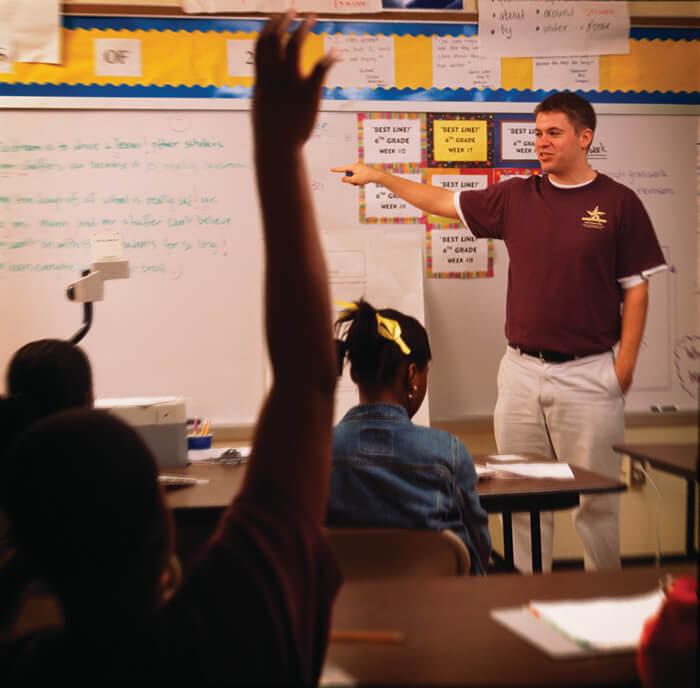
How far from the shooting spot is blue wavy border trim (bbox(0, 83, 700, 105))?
3.69m

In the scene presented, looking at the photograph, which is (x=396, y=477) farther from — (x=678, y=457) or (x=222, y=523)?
(x=222, y=523)

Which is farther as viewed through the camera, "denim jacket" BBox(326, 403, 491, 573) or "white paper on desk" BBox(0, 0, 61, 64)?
"white paper on desk" BBox(0, 0, 61, 64)

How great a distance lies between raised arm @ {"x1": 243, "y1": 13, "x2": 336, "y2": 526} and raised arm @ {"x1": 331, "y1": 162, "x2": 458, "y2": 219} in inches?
115

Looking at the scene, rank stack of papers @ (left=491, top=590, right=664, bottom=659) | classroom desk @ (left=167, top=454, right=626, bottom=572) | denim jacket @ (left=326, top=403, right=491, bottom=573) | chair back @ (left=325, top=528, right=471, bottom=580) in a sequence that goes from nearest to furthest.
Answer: stack of papers @ (left=491, top=590, right=664, bottom=659) < chair back @ (left=325, top=528, right=471, bottom=580) < denim jacket @ (left=326, top=403, right=491, bottom=573) < classroom desk @ (left=167, top=454, right=626, bottom=572)

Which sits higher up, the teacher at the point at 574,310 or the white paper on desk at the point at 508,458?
the teacher at the point at 574,310

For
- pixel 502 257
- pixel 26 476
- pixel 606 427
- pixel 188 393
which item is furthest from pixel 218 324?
pixel 26 476

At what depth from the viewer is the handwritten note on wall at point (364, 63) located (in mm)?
3816

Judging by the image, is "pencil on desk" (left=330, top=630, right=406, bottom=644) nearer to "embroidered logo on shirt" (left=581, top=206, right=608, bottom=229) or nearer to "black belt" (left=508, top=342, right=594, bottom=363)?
"black belt" (left=508, top=342, right=594, bottom=363)

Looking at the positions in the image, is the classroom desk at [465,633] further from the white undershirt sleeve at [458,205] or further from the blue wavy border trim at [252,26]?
the blue wavy border trim at [252,26]

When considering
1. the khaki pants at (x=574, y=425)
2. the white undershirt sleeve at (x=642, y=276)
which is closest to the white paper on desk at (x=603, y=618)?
the khaki pants at (x=574, y=425)

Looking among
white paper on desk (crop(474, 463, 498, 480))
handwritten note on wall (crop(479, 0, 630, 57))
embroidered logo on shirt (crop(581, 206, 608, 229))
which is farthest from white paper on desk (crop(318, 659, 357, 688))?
handwritten note on wall (crop(479, 0, 630, 57))

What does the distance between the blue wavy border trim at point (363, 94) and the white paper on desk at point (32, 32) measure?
120mm

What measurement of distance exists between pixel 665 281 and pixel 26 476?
3.80 meters

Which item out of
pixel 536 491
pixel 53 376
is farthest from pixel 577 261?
pixel 53 376
